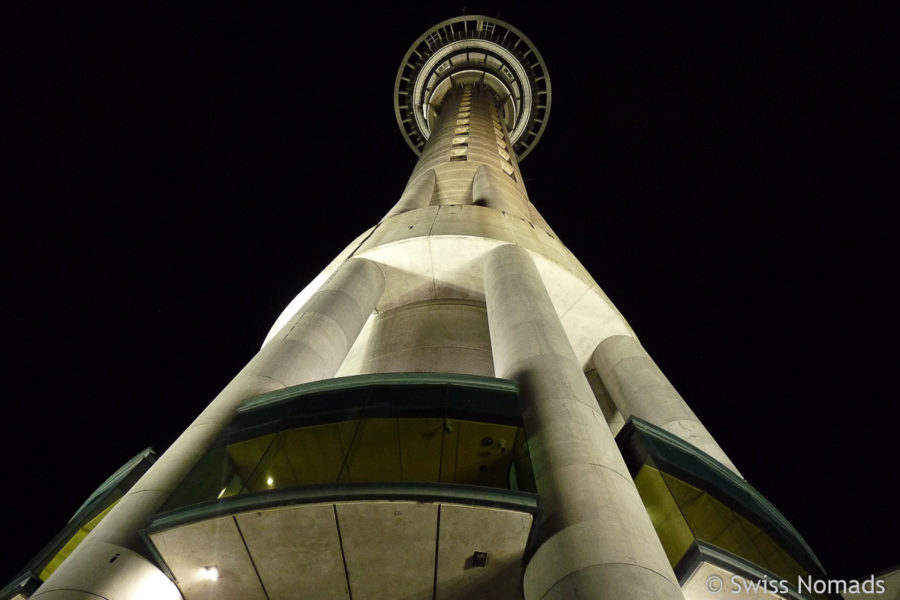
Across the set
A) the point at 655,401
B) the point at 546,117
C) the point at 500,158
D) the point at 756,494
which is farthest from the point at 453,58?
the point at 756,494

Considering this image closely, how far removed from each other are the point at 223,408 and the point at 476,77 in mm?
55997

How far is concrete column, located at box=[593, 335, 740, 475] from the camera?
1811 centimetres

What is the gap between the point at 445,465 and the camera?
11078 millimetres

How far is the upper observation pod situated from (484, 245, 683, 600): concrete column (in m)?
52.2

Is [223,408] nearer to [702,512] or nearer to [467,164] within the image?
[702,512]

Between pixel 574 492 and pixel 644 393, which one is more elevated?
pixel 644 393

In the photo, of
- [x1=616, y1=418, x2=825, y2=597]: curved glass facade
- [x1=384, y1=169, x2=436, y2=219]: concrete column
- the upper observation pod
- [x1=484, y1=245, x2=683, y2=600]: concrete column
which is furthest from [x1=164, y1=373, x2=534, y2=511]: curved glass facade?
the upper observation pod

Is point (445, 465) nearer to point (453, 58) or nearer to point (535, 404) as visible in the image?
point (535, 404)

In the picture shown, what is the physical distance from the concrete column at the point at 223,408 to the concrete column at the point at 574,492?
14.8 feet

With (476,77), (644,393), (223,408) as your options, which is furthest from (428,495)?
(476,77)

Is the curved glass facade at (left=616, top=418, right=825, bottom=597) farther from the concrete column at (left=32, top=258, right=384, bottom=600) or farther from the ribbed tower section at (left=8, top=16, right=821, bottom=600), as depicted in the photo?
the concrete column at (left=32, top=258, right=384, bottom=600)

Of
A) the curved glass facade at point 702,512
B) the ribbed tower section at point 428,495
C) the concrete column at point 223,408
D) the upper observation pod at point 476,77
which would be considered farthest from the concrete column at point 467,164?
the curved glass facade at point 702,512

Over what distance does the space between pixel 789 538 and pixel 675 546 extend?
4184mm

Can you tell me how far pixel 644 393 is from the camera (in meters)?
19.9
